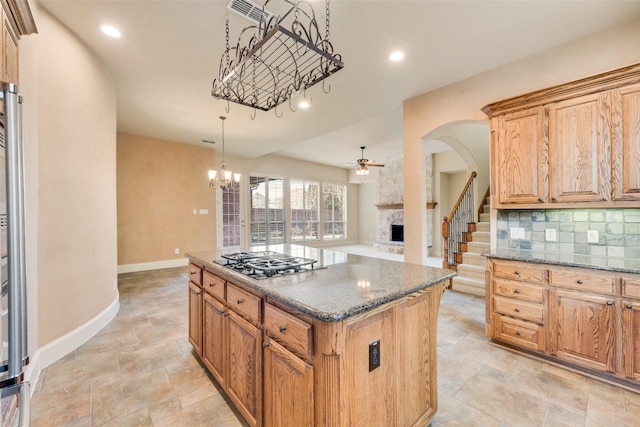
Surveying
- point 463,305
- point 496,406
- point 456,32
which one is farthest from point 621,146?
point 463,305

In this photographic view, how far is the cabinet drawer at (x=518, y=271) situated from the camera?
2328mm

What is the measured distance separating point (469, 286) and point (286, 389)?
3.97 metres

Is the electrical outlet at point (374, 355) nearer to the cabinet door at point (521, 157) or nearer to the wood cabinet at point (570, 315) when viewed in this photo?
the wood cabinet at point (570, 315)

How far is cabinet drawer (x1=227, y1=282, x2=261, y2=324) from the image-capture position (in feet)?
4.83

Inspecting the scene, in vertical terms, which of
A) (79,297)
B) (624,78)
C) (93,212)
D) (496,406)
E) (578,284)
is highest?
(624,78)

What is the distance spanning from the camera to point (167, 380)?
2.14 meters

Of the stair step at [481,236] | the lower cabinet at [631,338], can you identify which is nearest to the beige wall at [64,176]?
the lower cabinet at [631,338]

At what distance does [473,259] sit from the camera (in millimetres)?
4668

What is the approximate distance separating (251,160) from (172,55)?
516 centimetres

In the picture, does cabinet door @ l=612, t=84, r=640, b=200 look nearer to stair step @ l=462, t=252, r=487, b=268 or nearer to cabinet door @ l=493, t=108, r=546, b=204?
cabinet door @ l=493, t=108, r=546, b=204

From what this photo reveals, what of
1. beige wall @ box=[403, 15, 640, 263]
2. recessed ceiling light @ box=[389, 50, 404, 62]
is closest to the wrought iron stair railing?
beige wall @ box=[403, 15, 640, 263]

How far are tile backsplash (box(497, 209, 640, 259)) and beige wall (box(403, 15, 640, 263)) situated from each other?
3.33ft

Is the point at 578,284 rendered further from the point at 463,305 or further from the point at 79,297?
the point at 79,297

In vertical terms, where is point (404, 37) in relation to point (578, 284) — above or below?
above
